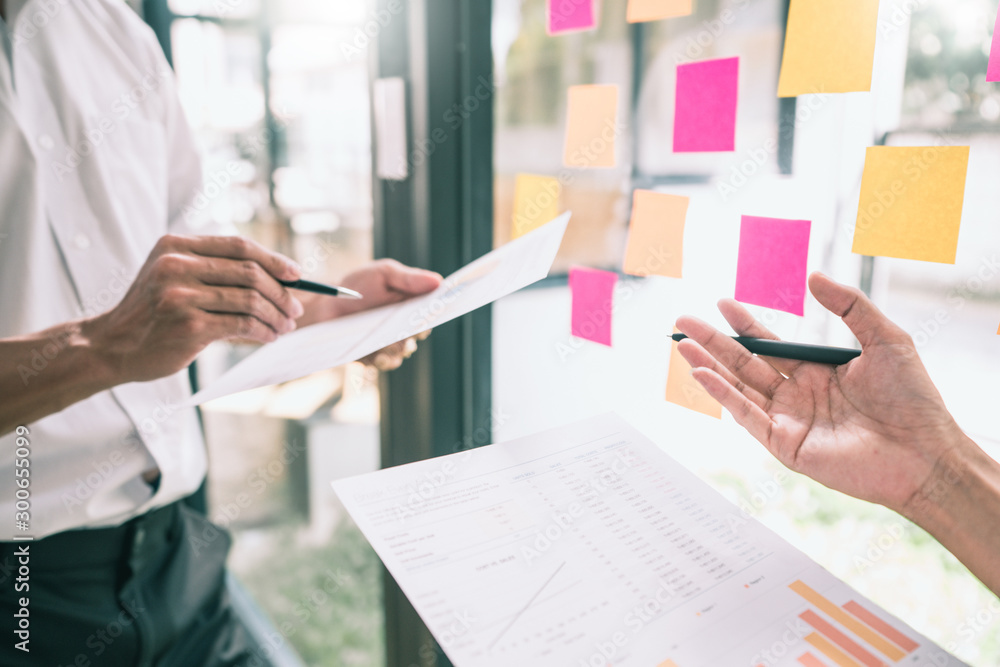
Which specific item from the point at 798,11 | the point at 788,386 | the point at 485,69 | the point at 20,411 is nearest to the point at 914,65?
the point at 798,11

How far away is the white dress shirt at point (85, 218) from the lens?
85 centimetres

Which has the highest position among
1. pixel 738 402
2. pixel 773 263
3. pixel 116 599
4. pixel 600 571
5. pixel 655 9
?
pixel 655 9

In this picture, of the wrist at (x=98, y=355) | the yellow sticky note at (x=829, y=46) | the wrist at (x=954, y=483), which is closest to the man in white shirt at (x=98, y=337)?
the wrist at (x=98, y=355)

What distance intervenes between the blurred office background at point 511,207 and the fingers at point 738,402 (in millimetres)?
142

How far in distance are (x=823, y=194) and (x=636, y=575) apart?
1.29 feet

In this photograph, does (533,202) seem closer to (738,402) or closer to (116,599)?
(738,402)

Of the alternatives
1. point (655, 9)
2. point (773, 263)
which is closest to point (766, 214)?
point (773, 263)

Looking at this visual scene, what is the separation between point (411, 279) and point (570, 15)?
41cm

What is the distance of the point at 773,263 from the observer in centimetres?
62

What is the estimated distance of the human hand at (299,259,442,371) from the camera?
846mm

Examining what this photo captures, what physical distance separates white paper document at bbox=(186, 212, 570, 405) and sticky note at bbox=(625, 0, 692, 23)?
24 cm

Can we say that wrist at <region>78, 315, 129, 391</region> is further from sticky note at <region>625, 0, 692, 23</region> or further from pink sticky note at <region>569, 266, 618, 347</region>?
sticky note at <region>625, 0, 692, 23</region>

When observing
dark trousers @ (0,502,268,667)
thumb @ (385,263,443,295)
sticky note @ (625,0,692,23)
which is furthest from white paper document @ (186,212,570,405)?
dark trousers @ (0,502,268,667)

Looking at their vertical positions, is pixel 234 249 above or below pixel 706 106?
below
